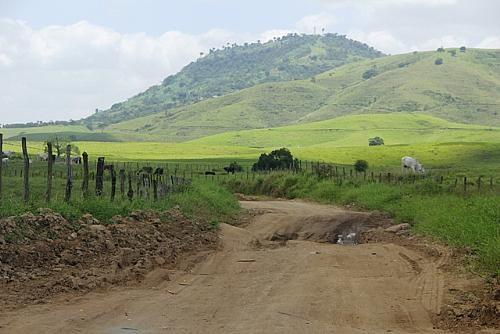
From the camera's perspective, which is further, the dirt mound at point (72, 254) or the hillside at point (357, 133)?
the hillside at point (357, 133)

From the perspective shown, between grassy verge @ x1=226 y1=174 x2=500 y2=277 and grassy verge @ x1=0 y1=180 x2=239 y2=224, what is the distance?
6807mm

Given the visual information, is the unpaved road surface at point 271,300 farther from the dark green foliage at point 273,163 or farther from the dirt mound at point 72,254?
the dark green foliage at point 273,163

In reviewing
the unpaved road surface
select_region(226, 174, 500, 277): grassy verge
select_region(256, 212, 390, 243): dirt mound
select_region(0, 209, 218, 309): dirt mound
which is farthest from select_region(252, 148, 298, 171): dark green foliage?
the unpaved road surface

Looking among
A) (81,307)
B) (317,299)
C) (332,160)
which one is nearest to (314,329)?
(317,299)

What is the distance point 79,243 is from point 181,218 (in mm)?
6752

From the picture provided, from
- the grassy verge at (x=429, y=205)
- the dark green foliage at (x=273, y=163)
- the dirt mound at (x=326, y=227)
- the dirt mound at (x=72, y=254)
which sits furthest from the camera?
the dark green foliage at (x=273, y=163)

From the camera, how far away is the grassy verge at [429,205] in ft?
56.3

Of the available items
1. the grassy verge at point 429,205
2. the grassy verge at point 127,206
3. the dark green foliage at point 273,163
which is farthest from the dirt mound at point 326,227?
the dark green foliage at point 273,163

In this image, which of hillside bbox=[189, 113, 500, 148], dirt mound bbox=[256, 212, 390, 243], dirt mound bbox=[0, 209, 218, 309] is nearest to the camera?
dirt mound bbox=[0, 209, 218, 309]

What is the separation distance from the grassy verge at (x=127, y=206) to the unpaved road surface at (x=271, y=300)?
3.18 meters

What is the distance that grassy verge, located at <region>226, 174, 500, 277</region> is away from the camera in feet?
56.3

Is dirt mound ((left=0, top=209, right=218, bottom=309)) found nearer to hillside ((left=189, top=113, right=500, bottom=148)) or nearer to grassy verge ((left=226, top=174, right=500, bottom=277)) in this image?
grassy verge ((left=226, top=174, right=500, bottom=277))

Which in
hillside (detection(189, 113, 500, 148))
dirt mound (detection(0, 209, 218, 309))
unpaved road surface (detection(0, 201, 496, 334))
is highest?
hillside (detection(189, 113, 500, 148))

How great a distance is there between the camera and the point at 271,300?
1181 cm
